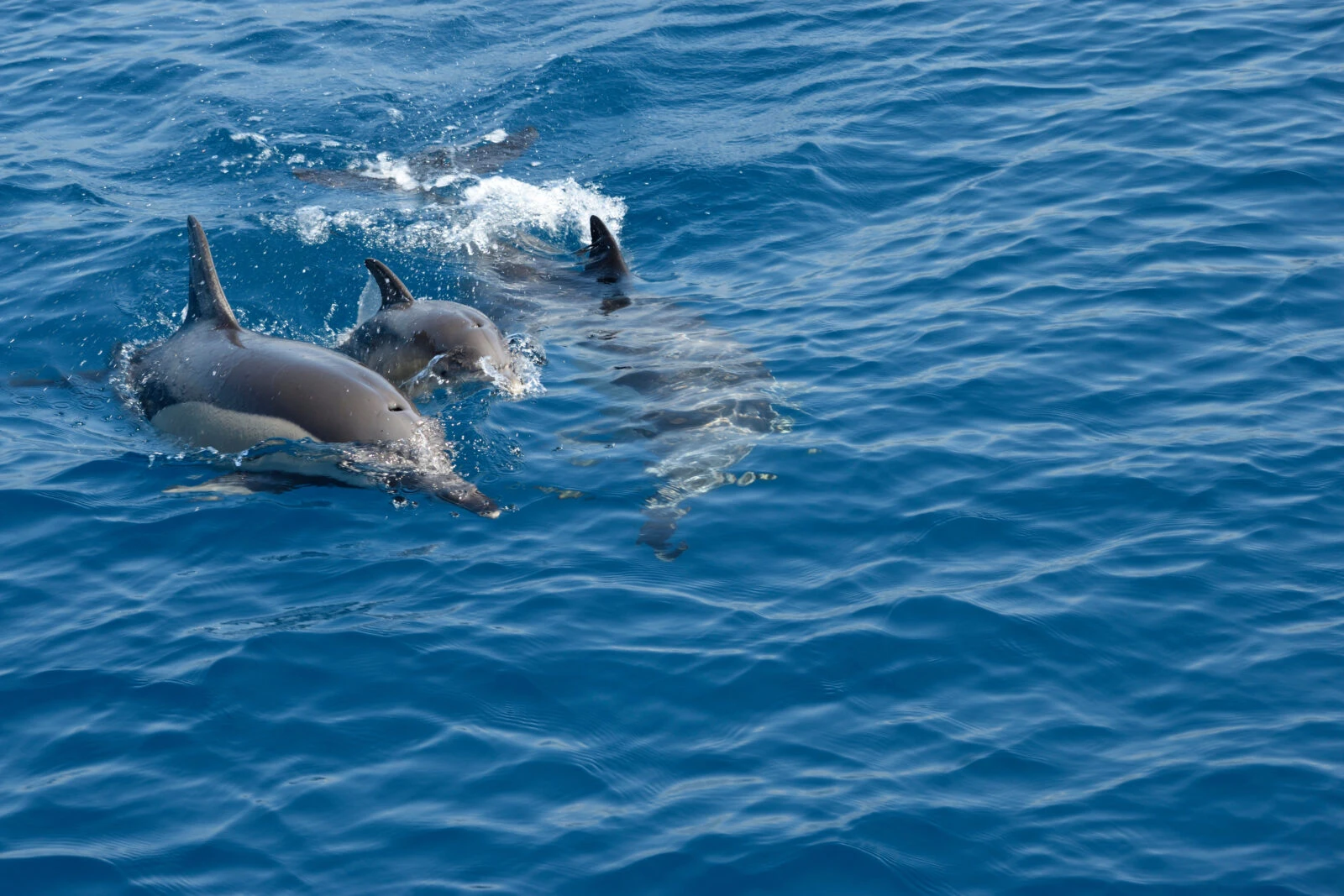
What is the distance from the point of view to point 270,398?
10.5m

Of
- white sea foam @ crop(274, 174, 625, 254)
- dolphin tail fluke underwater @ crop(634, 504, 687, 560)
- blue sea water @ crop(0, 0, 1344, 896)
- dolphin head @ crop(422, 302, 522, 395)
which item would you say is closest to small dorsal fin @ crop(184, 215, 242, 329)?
blue sea water @ crop(0, 0, 1344, 896)

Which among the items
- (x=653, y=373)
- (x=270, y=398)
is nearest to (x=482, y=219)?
(x=653, y=373)

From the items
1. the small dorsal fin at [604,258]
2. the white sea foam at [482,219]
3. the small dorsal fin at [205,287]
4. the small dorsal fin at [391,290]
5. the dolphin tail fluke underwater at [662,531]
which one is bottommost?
the dolphin tail fluke underwater at [662,531]

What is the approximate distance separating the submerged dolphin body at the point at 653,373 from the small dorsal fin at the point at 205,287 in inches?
121

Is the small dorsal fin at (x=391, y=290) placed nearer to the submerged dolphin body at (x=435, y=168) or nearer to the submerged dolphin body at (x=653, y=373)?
the submerged dolphin body at (x=653, y=373)

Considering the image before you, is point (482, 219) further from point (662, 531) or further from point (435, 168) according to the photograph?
point (662, 531)

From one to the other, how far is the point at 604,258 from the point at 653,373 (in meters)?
2.61

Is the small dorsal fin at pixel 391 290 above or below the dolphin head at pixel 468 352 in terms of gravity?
above

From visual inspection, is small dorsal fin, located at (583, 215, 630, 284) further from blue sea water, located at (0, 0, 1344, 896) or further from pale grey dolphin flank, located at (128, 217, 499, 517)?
pale grey dolphin flank, located at (128, 217, 499, 517)

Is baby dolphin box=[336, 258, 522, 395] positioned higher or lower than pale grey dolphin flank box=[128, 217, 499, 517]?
higher

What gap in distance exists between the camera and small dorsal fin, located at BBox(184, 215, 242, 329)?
11.5 metres

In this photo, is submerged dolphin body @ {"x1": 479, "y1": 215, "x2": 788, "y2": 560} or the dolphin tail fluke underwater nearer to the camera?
the dolphin tail fluke underwater

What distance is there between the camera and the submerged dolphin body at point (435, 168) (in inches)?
656

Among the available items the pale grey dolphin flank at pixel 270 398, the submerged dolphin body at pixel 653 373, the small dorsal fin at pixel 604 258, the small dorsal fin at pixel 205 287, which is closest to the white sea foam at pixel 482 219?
the submerged dolphin body at pixel 653 373
